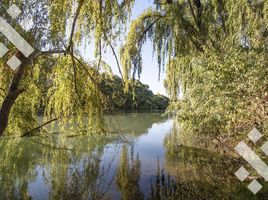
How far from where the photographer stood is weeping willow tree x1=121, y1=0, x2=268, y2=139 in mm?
4062

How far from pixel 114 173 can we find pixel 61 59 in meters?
3.51

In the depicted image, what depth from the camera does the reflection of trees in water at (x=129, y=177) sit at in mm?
4946

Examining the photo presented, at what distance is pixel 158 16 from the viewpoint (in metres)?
7.93

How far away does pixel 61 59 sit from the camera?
3.12 meters

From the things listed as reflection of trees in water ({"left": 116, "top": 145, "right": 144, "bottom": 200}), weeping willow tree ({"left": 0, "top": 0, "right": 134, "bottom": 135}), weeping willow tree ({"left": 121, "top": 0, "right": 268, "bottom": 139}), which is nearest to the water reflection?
reflection of trees in water ({"left": 116, "top": 145, "right": 144, "bottom": 200})

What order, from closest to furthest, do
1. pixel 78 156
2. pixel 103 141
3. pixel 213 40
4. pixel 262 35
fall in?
pixel 262 35 → pixel 213 40 → pixel 78 156 → pixel 103 141

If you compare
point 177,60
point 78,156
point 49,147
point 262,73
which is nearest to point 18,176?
point 78,156

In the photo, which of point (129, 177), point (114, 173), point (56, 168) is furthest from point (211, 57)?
point (56, 168)

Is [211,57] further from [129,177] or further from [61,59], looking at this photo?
[129,177]

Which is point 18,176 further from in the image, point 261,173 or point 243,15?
point 243,15

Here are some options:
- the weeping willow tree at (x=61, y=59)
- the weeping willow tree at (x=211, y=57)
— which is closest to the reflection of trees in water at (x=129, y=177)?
the weeping willow tree at (x=211, y=57)

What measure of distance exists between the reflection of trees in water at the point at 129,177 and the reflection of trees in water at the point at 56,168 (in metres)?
0.24

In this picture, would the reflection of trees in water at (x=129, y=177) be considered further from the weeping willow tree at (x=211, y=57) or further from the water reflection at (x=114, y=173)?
the weeping willow tree at (x=211, y=57)

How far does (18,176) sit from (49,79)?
3.14 meters
